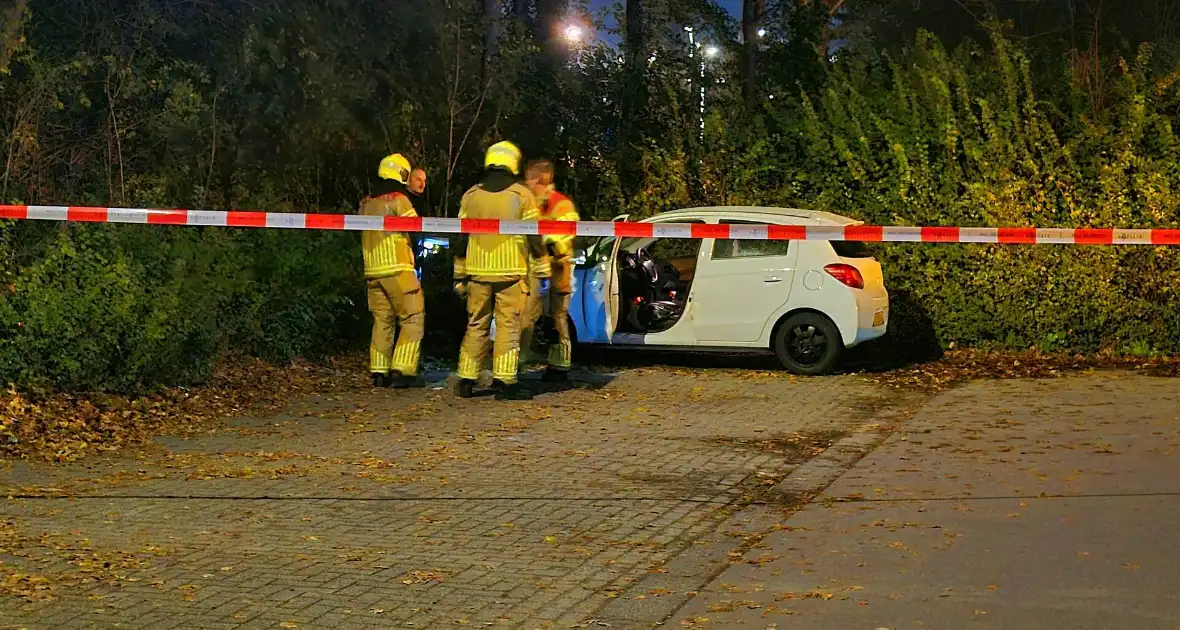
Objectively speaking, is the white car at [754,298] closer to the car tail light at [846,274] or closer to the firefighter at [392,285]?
the car tail light at [846,274]

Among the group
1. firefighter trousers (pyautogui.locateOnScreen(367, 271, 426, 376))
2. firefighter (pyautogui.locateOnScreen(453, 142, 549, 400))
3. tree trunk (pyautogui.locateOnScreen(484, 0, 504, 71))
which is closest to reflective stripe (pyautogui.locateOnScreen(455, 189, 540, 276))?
firefighter (pyautogui.locateOnScreen(453, 142, 549, 400))

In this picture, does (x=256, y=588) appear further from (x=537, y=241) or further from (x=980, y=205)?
(x=980, y=205)

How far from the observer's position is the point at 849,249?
13.4 m

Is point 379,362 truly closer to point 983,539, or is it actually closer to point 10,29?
point 10,29

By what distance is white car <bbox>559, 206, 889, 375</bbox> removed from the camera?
517 inches

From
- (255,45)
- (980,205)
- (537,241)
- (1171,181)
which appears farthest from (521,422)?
(255,45)

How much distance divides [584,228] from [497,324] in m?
1.07

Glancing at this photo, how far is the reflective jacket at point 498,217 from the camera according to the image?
11.2 m

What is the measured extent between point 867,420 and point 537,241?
9.43ft

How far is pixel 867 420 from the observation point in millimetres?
10922

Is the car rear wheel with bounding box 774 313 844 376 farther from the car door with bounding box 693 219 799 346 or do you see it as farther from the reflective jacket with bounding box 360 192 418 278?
the reflective jacket with bounding box 360 192 418 278

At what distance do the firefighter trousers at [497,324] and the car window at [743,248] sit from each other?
8.35ft

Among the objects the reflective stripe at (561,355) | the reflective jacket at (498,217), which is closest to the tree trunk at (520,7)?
the reflective stripe at (561,355)

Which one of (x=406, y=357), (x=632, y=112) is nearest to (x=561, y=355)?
(x=406, y=357)
